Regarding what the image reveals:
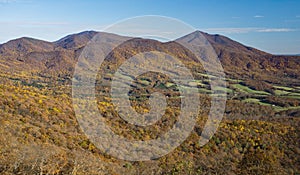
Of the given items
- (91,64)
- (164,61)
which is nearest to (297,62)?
(164,61)

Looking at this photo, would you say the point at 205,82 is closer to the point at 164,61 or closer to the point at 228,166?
the point at 164,61

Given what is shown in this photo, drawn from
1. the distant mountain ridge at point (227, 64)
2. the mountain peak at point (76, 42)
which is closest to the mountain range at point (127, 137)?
the distant mountain ridge at point (227, 64)

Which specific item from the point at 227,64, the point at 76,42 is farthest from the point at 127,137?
the point at 76,42


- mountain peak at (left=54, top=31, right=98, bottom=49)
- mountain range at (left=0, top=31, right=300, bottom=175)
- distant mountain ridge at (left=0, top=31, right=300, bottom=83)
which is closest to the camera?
mountain range at (left=0, top=31, right=300, bottom=175)

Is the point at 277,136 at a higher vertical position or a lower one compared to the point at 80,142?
→ lower

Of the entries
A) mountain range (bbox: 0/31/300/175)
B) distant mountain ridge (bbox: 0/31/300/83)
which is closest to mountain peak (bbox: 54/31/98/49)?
distant mountain ridge (bbox: 0/31/300/83)

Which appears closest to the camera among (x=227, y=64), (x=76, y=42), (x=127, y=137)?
(x=127, y=137)

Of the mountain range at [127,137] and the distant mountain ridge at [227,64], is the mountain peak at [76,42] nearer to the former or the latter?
the distant mountain ridge at [227,64]

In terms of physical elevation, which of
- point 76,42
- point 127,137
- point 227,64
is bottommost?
point 227,64

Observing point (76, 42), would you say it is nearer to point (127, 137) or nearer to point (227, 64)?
point (227, 64)

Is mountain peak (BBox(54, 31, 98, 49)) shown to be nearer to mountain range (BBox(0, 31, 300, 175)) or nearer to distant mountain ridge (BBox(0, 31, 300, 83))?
distant mountain ridge (BBox(0, 31, 300, 83))

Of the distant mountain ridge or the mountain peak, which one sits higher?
the mountain peak
